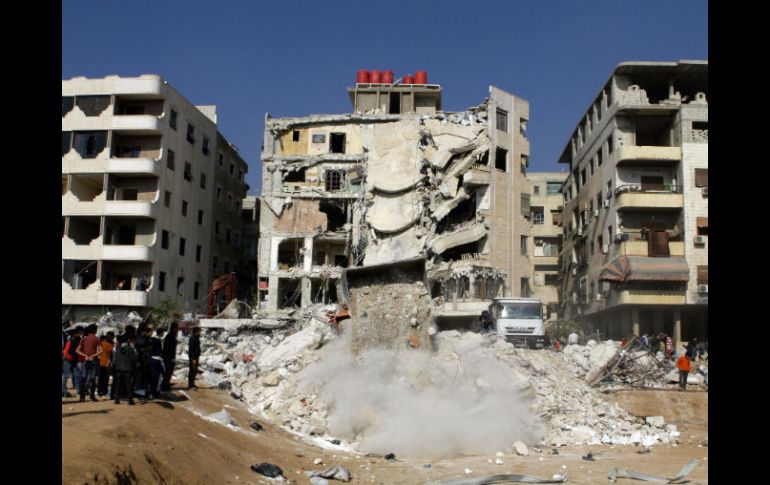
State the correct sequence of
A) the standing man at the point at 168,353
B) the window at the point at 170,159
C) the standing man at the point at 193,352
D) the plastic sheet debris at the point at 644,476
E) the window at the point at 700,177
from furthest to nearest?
the window at the point at 170,159 < the window at the point at 700,177 < the standing man at the point at 193,352 < the standing man at the point at 168,353 < the plastic sheet debris at the point at 644,476

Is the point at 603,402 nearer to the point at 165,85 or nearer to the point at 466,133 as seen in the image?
the point at 466,133

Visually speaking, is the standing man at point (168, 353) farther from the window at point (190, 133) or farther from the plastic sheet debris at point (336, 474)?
the window at point (190, 133)

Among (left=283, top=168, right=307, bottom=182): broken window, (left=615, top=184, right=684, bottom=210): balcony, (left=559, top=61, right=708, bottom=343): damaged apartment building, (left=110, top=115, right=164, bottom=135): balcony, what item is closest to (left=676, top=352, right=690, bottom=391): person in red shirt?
(left=559, top=61, right=708, bottom=343): damaged apartment building

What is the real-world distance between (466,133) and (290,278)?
1636 centimetres

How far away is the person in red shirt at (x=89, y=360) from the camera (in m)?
14.4

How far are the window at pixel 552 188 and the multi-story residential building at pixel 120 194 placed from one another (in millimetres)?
39788

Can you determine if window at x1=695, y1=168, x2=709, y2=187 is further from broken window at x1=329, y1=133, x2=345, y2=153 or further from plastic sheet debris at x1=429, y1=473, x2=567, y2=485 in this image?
plastic sheet debris at x1=429, y1=473, x2=567, y2=485

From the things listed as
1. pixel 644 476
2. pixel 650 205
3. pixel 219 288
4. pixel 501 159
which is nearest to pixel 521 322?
pixel 650 205

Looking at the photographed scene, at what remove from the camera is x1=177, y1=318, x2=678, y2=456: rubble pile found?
61.5ft

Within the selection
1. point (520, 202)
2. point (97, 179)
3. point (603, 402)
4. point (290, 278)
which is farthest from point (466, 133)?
point (603, 402)

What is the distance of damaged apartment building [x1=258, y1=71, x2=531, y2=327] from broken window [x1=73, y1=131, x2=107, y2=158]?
11602 mm

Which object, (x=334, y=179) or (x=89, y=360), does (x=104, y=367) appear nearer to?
(x=89, y=360)

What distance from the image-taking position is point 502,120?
4956 centimetres

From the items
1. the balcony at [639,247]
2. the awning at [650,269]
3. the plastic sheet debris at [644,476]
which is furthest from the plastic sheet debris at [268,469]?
the balcony at [639,247]
